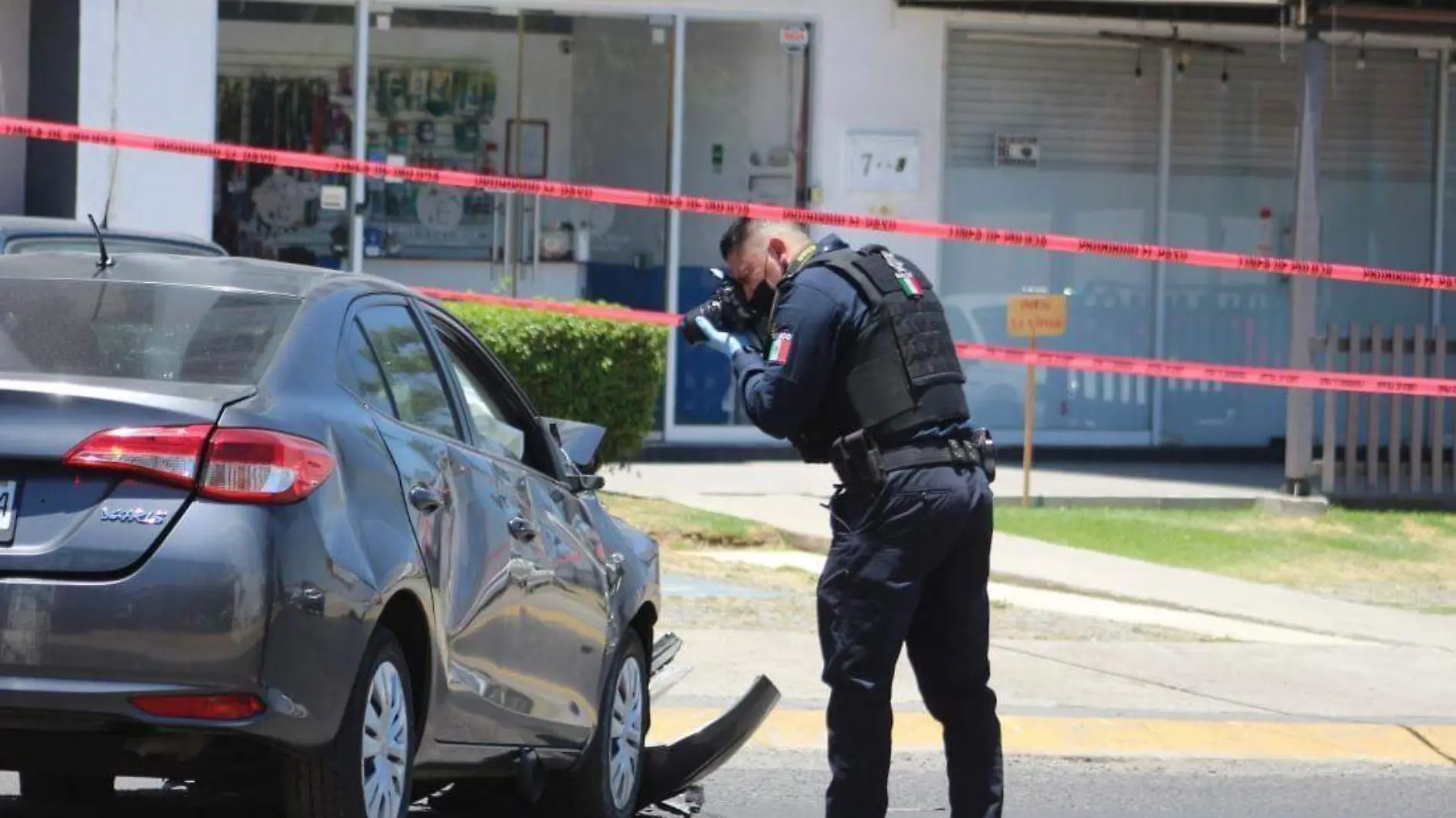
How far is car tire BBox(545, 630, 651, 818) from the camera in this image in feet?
20.7

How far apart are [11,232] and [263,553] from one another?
15.3 ft

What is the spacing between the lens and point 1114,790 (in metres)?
7.62

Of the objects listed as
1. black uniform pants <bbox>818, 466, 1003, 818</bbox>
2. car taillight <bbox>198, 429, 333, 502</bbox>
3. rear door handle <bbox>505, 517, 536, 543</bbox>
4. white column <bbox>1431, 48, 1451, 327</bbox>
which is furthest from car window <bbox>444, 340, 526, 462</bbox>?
white column <bbox>1431, 48, 1451, 327</bbox>

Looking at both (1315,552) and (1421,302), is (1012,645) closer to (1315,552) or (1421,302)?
(1315,552)

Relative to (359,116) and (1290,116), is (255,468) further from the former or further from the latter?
(1290,116)

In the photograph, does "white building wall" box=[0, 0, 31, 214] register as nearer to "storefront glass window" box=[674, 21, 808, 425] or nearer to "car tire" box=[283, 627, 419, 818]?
"storefront glass window" box=[674, 21, 808, 425]

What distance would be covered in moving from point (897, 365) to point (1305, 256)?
9280 millimetres

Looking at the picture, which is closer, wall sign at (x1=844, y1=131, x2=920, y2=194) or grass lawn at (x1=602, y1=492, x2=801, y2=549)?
grass lawn at (x1=602, y1=492, x2=801, y2=549)

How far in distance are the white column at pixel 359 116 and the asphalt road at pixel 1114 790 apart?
28.0ft

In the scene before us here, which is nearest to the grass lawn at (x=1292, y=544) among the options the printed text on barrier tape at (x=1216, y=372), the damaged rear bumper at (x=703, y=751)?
the printed text on barrier tape at (x=1216, y=372)

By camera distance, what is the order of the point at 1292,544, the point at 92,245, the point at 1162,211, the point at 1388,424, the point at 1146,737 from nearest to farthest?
the point at 1146,737
the point at 92,245
the point at 1292,544
the point at 1388,424
the point at 1162,211

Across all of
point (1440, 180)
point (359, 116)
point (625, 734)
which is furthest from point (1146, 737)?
point (1440, 180)

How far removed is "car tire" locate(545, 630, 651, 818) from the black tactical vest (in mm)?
1204

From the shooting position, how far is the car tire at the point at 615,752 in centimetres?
630
